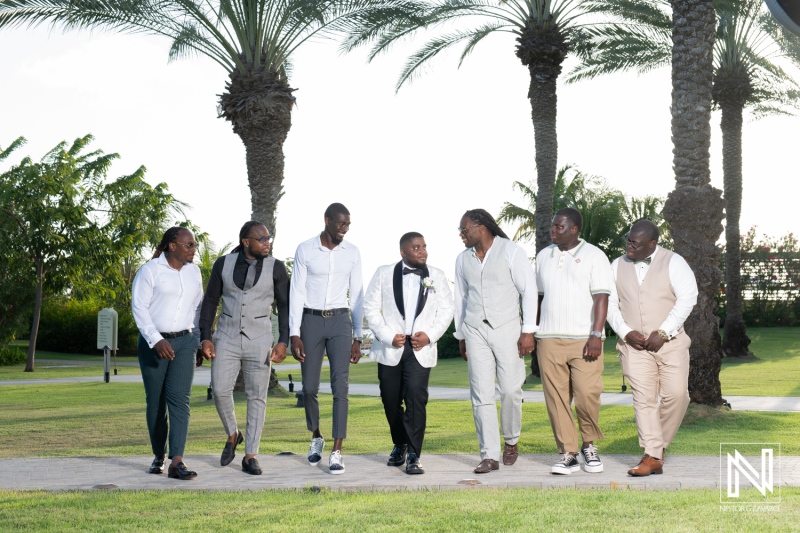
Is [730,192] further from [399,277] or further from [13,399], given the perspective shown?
[399,277]

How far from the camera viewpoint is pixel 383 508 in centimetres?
637

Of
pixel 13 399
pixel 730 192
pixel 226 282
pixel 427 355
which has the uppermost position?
pixel 730 192

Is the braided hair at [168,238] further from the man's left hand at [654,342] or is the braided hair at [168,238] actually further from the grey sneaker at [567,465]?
the man's left hand at [654,342]

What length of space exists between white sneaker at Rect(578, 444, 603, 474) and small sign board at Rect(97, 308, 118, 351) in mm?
21303

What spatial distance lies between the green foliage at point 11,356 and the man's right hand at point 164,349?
34.9 metres

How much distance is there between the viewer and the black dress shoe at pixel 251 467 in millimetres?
8016

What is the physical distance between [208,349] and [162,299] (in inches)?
23.1

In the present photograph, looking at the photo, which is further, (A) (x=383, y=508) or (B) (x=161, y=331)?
(B) (x=161, y=331)

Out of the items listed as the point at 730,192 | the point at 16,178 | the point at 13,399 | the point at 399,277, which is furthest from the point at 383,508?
the point at 16,178

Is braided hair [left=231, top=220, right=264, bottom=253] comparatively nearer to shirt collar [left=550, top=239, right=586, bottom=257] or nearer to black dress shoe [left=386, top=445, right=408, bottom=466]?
black dress shoe [left=386, top=445, right=408, bottom=466]

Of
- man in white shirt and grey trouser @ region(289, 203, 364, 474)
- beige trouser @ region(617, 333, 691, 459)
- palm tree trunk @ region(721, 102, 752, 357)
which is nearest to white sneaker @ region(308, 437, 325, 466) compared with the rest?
man in white shirt and grey trouser @ region(289, 203, 364, 474)

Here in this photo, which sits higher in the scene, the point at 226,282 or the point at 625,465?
the point at 226,282

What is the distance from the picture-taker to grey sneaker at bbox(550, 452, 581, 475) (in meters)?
7.88

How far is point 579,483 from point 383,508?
1.89 m
